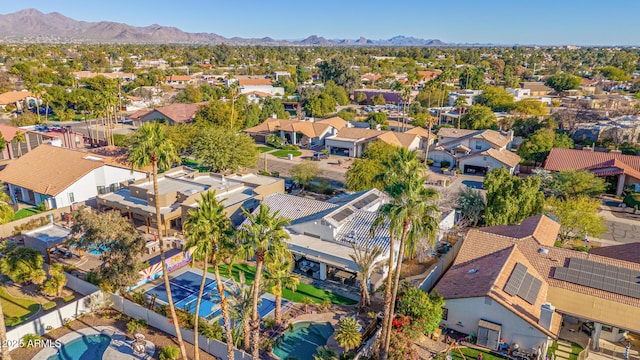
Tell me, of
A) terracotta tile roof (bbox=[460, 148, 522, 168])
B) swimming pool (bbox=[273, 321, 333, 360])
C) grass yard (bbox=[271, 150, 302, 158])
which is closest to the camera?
swimming pool (bbox=[273, 321, 333, 360])

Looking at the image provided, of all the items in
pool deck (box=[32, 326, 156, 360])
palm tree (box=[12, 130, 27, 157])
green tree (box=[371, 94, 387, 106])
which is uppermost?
green tree (box=[371, 94, 387, 106])

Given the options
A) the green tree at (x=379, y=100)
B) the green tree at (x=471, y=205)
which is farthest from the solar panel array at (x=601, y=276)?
the green tree at (x=379, y=100)

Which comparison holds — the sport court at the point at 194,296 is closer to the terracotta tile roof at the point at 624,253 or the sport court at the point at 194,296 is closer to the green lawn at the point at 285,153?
the terracotta tile roof at the point at 624,253

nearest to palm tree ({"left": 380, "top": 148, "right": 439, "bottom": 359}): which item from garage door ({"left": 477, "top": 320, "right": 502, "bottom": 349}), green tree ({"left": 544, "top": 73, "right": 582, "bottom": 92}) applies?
garage door ({"left": 477, "top": 320, "right": 502, "bottom": 349})

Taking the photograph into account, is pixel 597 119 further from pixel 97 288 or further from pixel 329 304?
pixel 97 288

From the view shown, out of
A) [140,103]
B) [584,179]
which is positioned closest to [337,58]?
[140,103]

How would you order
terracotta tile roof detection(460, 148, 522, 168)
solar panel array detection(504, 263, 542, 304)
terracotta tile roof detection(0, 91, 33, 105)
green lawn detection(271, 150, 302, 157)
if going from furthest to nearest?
terracotta tile roof detection(0, 91, 33, 105), green lawn detection(271, 150, 302, 157), terracotta tile roof detection(460, 148, 522, 168), solar panel array detection(504, 263, 542, 304)

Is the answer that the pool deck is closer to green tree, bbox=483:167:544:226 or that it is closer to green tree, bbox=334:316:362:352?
green tree, bbox=334:316:362:352
